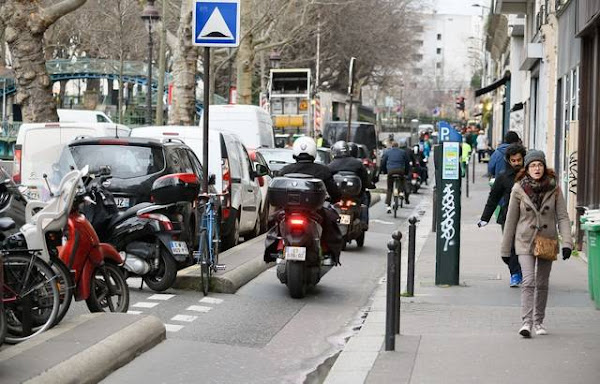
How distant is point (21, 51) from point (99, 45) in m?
45.5

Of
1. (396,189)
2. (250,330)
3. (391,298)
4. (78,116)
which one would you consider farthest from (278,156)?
(78,116)

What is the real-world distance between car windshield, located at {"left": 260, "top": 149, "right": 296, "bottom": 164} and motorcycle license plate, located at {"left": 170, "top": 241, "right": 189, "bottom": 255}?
1344 cm

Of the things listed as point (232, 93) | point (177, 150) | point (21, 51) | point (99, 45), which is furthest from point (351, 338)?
point (99, 45)

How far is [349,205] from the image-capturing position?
17.5 metres

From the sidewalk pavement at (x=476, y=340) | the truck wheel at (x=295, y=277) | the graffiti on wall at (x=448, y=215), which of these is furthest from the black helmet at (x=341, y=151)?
the truck wheel at (x=295, y=277)

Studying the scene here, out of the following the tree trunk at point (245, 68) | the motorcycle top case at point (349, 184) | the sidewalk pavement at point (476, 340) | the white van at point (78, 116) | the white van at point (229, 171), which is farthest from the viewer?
the tree trunk at point (245, 68)

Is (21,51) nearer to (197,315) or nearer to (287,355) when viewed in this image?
(197,315)

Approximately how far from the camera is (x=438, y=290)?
12.8 metres

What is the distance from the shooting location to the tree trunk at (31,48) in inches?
959

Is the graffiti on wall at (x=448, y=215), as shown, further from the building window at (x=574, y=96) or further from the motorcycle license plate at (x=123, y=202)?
the building window at (x=574, y=96)

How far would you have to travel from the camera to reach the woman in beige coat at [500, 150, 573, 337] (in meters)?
9.62

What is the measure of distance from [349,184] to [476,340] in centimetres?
821

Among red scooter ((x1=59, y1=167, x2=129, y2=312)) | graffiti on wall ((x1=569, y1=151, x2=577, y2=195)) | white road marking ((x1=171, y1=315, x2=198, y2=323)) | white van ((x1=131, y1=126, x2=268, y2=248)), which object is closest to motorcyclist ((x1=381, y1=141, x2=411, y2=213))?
white van ((x1=131, y1=126, x2=268, y2=248))

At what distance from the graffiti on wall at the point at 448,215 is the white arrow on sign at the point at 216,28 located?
9.79 feet
